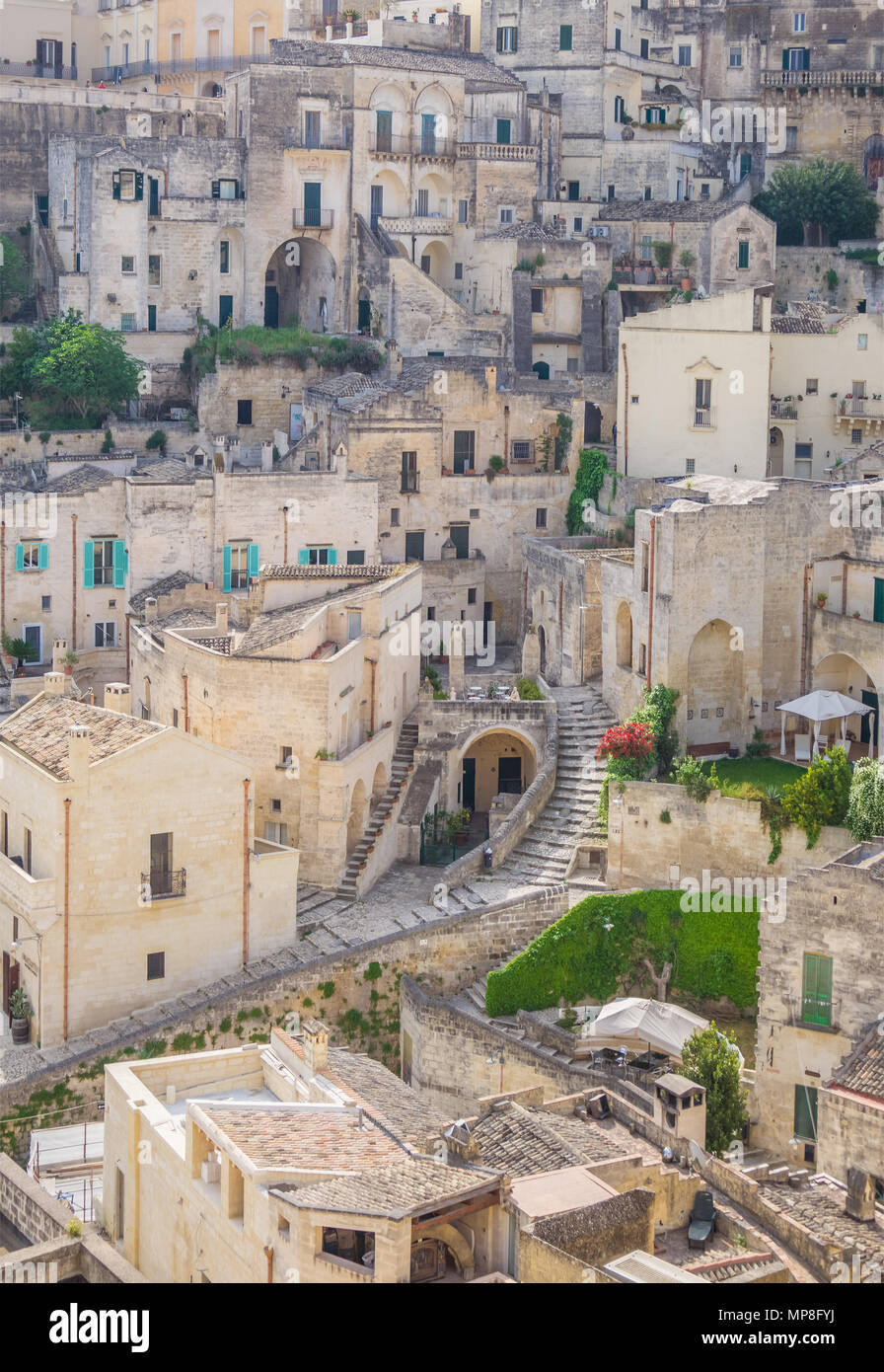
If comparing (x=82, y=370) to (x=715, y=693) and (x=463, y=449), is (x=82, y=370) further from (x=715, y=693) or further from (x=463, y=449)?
(x=715, y=693)

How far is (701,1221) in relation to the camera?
3011 cm

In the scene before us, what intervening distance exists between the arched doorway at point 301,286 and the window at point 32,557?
14.2 meters

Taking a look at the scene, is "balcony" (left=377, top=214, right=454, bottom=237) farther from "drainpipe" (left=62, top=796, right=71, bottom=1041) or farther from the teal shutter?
"drainpipe" (left=62, top=796, right=71, bottom=1041)

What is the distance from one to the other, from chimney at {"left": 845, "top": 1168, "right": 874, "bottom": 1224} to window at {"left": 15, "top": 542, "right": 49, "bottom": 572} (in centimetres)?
2626

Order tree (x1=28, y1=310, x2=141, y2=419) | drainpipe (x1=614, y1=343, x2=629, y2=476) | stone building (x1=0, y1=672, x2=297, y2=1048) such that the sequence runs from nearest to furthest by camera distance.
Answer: stone building (x1=0, y1=672, x2=297, y2=1048) < drainpipe (x1=614, y1=343, x2=629, y2=476) < tree (x1=28, y1=310, x2=141, y2=419)

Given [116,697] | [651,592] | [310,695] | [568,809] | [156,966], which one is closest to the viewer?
[156,966]

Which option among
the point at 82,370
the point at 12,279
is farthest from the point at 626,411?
the point at 12,279

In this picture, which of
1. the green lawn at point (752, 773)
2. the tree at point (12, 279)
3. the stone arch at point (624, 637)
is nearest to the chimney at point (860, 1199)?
the green lawn at point (752, 773)

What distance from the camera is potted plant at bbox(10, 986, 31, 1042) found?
3847 cm

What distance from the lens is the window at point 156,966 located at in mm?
39219

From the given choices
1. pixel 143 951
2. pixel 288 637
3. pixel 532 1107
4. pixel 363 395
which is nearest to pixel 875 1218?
pixel 532 1107

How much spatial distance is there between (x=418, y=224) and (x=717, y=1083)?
3454cm

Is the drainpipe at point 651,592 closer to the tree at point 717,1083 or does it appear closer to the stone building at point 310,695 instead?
the stone building at point 310,695

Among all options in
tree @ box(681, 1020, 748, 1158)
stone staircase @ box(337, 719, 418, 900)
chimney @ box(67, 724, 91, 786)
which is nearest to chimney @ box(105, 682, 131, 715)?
stone staircase @ box(337, 719, 418, 900)
